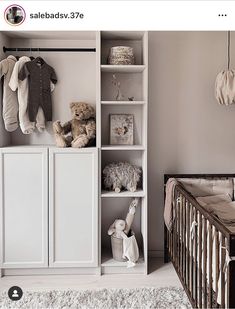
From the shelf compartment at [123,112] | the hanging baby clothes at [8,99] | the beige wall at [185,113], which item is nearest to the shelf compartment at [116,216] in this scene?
the beige wall at [185,113]

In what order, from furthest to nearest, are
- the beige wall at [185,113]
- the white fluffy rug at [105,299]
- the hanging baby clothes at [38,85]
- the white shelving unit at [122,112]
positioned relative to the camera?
the beige wall at [185,113]
the white shelving unit at [122,112]
the hanging baby clothes at [38,85]
the white fluffy rug at [105,299]

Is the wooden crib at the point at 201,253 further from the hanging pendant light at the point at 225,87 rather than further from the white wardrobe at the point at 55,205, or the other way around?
the hanging pendant light at the point at 225,87

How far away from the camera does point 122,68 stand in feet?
8.96

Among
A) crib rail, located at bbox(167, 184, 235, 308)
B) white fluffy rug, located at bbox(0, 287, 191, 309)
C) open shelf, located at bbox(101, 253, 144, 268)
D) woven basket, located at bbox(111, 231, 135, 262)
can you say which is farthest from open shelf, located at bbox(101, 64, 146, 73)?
white fluffy rug, located at bbox(0, 287, 191, 309)

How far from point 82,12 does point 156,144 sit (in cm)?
203

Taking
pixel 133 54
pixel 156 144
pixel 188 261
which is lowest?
pixel 188 261

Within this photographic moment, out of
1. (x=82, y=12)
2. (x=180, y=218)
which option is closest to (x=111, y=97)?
(x=180, y=218)

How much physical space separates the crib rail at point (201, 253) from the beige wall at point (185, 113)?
21.4 inches

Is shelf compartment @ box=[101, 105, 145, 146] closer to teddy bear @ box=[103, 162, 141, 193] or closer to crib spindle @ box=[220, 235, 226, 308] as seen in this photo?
teddy bear @ box=[103, 162, 141, 193]

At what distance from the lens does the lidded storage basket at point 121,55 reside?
273cm

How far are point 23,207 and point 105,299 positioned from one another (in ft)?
2.87

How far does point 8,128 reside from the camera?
277cm

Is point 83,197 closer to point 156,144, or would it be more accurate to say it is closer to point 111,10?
point 156,144

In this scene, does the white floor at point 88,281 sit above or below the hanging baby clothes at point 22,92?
below
